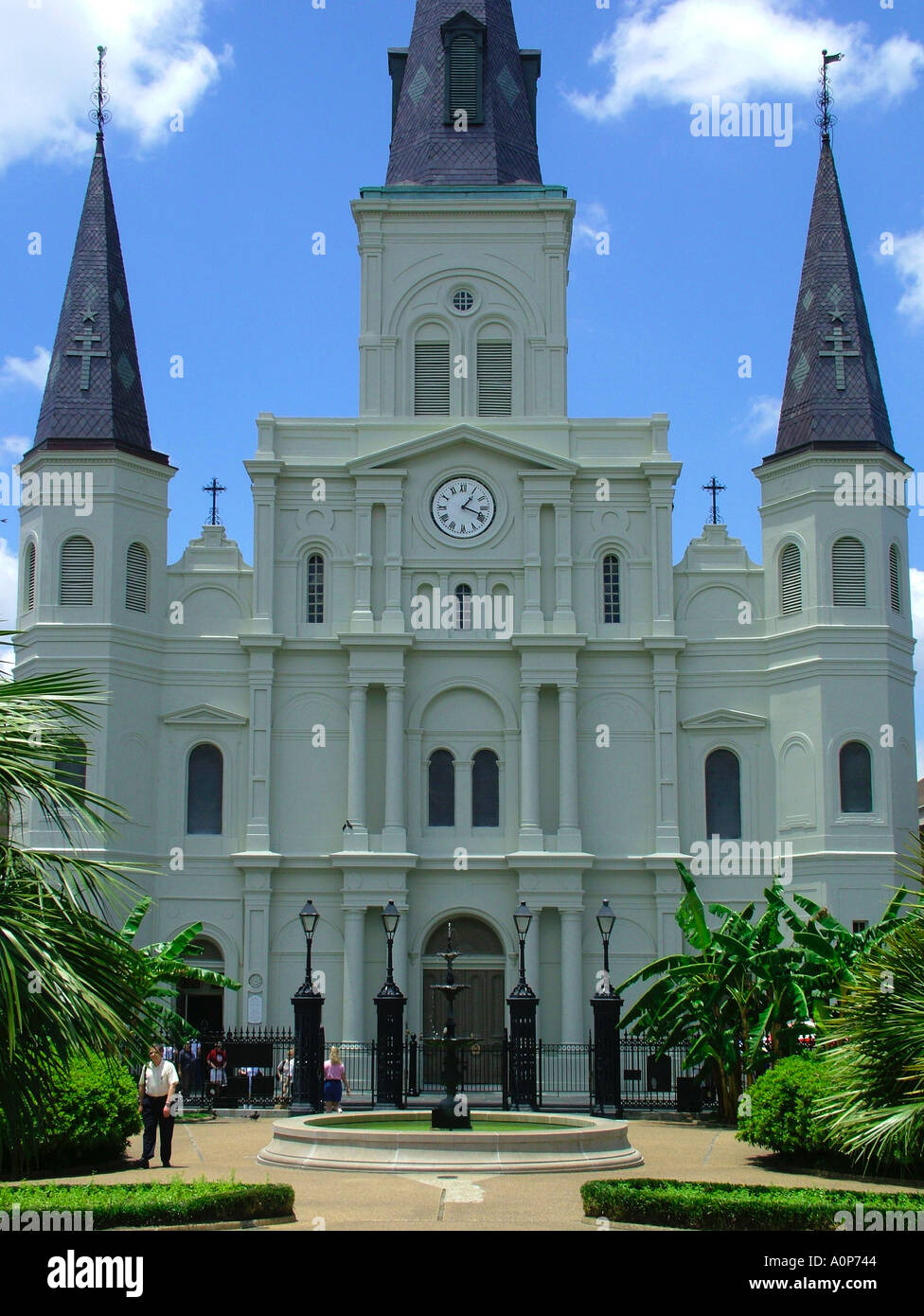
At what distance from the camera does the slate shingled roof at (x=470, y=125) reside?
152 ft

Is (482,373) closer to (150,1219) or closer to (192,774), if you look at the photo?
(192,774)

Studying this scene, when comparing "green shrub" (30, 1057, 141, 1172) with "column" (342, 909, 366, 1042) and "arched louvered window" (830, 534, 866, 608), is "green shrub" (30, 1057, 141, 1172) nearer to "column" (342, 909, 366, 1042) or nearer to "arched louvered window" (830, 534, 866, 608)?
"column" (342, 909, 366, 1042)

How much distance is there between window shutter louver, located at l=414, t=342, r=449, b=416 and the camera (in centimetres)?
4500

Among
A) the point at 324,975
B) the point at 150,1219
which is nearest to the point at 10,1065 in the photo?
the point at 150,1219

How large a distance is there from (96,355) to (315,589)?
27.3 feet

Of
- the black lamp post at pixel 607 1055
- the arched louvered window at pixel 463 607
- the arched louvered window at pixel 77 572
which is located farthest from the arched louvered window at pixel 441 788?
the black lamp post at pixel 607 1055

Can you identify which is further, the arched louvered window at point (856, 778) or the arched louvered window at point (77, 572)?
the arched louvered window at point (77, 572)

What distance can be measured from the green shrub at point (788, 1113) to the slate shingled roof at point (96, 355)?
84.9 feet

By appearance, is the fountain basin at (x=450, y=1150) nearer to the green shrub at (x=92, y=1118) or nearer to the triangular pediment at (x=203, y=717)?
the green shrub at (x=92, y=1118)

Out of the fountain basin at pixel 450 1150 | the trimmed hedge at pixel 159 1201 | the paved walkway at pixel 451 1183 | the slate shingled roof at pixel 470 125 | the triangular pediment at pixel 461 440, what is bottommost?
the paved walkway at pixel 451 1183

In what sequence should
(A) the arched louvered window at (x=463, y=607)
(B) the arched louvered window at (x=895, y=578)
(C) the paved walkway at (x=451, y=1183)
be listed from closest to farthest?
(C) the paved walkway at (x=451, y=1183)
(B) the arched louvered window at (x=895, y=578)
(A) the arched louvered window at (x=463, y=607)

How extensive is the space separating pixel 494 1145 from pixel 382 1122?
4496 millimetres

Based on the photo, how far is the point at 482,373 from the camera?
45188 mm

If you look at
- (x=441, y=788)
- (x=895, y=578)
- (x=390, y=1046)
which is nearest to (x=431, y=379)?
(x=441, y=788)
